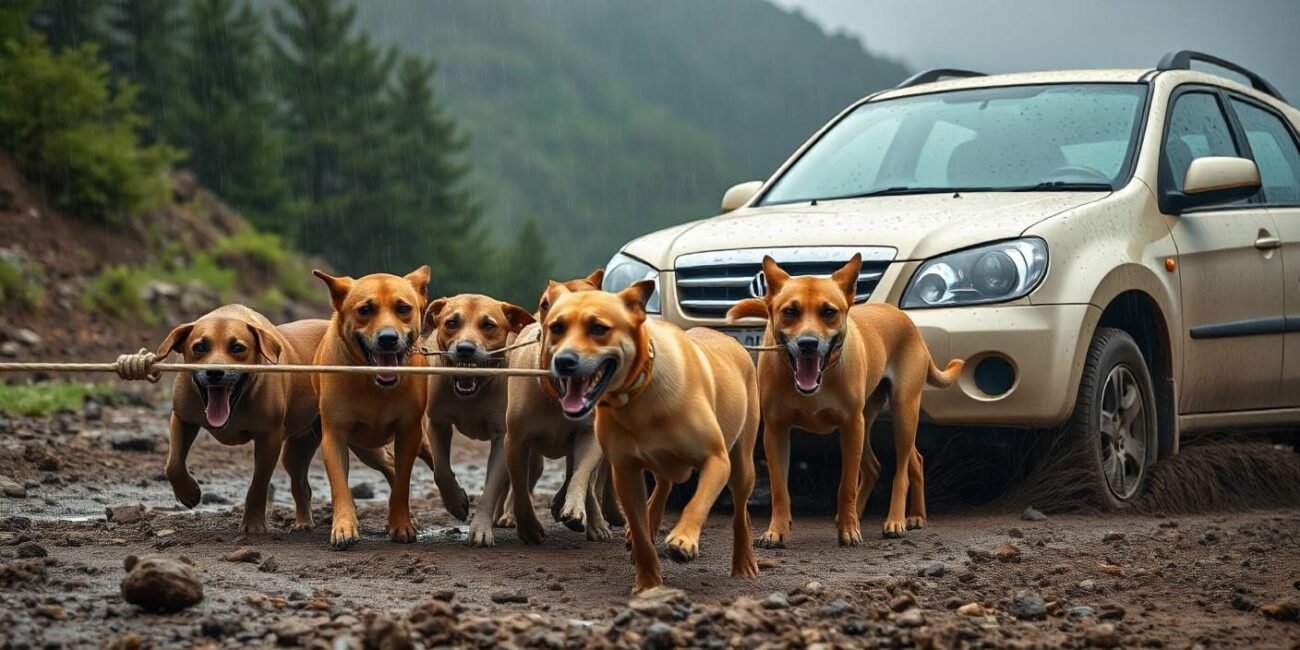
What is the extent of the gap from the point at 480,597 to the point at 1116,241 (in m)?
4.11

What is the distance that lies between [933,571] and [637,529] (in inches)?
50.9

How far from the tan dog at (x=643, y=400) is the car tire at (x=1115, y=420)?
8.42 feet

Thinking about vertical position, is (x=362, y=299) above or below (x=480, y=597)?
above

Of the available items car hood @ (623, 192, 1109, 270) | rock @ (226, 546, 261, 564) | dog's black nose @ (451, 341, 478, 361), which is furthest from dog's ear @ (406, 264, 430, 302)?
rock @ (226, 546, 261, 564)

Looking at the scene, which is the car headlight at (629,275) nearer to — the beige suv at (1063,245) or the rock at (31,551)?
the beige suv at (1063,245)

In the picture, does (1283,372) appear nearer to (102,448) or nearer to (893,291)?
(893,291)

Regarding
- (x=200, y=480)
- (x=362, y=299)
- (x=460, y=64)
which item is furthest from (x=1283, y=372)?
(x=460, y=64)

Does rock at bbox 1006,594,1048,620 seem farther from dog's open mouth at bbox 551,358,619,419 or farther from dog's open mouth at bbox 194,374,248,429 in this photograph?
dog's open mouth at bbox 194,374,248,429

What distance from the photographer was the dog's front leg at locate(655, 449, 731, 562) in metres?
5.88

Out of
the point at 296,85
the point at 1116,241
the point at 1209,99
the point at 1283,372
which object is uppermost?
the point at 296,85

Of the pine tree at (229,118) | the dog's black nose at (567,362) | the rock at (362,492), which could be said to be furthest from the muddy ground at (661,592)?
the pine tree at (229,118)

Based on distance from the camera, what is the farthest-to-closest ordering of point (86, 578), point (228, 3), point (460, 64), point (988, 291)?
point (460, 64)
point (228, 3)
point (988, 291)
point (86, 578)

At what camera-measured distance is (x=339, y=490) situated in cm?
759

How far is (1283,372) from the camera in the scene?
32.0ft
